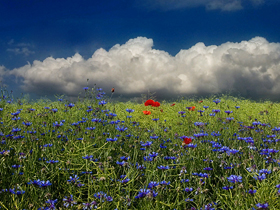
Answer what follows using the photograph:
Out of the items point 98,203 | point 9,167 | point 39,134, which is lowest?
point 98,203

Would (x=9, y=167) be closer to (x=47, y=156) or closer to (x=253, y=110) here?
(x=47, y=156)

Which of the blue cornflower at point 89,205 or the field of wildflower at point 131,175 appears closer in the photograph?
the blue cornflower at point 89,205

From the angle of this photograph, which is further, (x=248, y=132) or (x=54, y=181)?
(x=248, y=132)

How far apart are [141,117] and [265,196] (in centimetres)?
654

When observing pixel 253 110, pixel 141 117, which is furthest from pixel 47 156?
pixel 253 110

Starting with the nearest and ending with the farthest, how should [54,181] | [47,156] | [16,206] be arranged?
[16,206]
[54,181]
[47,156]

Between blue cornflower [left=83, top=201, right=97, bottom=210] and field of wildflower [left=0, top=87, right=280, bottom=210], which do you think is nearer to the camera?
blue cornflower [left=83, top=201, right=97, bottom=210]

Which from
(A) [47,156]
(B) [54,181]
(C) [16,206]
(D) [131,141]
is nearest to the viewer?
(C) [16,206]

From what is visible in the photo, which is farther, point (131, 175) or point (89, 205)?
point (131, 175)

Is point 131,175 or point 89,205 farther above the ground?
point 131,175

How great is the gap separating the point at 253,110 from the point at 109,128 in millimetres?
7830

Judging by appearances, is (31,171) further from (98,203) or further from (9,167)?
(98,203)

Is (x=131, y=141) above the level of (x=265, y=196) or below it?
above

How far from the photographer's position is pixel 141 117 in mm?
8508
